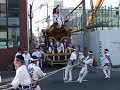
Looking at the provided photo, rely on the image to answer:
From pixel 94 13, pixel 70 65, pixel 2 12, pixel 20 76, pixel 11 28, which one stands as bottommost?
pixel 70 65

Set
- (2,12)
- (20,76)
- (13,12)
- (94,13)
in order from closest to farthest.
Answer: (20,76), (2,12), (13,12), (94,13)

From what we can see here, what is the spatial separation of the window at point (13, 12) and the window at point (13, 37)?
46 cm

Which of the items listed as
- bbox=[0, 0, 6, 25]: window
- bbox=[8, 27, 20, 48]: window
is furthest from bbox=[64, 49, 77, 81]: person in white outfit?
bbox=[0, 0, 6, 25]: window

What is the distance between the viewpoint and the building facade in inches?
1107

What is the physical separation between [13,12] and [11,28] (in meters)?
1.29

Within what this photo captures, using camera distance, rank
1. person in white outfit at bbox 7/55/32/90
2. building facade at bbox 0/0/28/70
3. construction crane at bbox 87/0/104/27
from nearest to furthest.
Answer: person in white outfit at bbox 7/55/32/90 < building facade at bbox 0/0/28/70 < construction crane at bbox 87/0/104/27

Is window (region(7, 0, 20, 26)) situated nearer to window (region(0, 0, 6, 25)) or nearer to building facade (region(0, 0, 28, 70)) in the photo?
building facade (region(0, 0, 28, 70))

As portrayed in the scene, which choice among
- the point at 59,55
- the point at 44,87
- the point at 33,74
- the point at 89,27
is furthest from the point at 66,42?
the point at 33,74

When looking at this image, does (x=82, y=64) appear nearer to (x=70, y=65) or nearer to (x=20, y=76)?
(x=70, y=65)

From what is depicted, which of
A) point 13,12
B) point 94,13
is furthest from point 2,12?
point 94,13

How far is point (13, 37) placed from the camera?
28500 mm

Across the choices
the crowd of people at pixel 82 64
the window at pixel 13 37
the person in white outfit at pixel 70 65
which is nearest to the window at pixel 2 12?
the window at pixel 13 37

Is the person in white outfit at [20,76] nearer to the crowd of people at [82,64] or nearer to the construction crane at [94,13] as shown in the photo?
the crowd of people at [82,64]

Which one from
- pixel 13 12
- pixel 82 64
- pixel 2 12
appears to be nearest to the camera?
pixel 82 64
